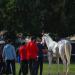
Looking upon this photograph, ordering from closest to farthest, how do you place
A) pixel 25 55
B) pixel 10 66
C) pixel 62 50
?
pixel 25 55 → pixel 10 66 → pixel 62 50

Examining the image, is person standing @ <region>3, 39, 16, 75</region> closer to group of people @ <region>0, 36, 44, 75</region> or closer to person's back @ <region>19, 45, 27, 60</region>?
group of people @ <region>0, 36, 44, 75</region>

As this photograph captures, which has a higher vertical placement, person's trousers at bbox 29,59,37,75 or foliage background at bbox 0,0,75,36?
foliage background at bbox 0,0,75,36

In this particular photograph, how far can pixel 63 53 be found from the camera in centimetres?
2805

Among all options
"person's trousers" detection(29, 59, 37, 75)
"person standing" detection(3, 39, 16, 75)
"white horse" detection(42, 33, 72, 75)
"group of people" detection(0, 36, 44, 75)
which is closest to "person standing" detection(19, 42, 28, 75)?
"group of people" detection(0, 36, 44, 75)

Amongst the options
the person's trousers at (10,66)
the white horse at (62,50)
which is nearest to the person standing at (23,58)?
the person's trousers at (10,66)

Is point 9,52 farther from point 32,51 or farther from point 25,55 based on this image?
point 32,51

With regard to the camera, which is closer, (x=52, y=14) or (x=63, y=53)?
(x=63, y=53)

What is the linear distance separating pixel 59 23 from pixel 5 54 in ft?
76.2

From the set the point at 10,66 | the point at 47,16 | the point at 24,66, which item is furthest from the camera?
the point at 47,16

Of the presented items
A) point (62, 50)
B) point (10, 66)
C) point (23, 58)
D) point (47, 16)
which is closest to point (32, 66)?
point (23, 58)

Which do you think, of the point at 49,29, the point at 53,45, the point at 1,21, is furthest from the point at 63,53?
the point at 1,21

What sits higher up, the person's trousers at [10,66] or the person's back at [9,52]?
the person's back at [9,52]

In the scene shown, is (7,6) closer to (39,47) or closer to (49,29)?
(49,29)

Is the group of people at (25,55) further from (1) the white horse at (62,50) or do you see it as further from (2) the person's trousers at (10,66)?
(1) the white horse at (62,50)
